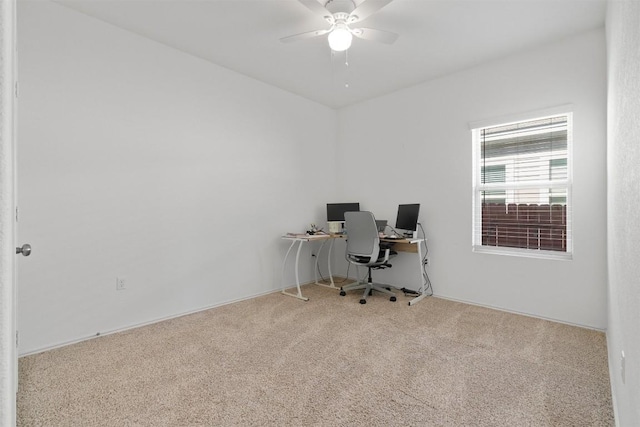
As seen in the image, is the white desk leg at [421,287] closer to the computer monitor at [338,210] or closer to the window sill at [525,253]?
the window sill at [525,253]

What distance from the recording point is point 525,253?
3.41 m

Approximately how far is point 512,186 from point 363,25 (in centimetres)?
230

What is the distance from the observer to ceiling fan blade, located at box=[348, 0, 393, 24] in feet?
7.48

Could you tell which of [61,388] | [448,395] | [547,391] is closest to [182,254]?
[61,388]

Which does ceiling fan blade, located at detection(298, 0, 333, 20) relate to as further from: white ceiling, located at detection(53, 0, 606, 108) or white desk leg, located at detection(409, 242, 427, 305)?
white desk leg, located at detection(409, 242, 427, 305)

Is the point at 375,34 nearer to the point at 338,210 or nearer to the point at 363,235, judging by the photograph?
the point at 363,235

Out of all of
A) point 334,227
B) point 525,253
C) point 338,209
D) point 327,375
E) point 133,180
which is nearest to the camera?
point 327,375

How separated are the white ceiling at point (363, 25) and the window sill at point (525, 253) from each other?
207 cm

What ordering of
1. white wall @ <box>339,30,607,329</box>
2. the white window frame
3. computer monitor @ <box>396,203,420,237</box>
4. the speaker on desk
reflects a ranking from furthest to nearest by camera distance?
the speaker on desk
computer monitor @ <box>396,203,420,237</box>
the white window frame
white wall @ <box>339,30,607,329</box>

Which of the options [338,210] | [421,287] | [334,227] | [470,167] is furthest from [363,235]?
[470,167]

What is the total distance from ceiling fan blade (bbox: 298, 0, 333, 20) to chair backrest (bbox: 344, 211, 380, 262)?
201 centimetres

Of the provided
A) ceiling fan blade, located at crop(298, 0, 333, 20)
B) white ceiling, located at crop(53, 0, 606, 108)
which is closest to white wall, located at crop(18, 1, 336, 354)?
white ceiling, located at crop(53, 0, 606, 108)

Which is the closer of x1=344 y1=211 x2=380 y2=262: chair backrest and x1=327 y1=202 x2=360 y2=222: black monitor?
x1=344 y1=211 x2=380 y2=262: chair backrest

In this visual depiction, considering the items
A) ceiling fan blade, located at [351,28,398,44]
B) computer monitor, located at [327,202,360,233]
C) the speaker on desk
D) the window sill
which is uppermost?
ceiling fan blade, located at [351,28,398,44]
